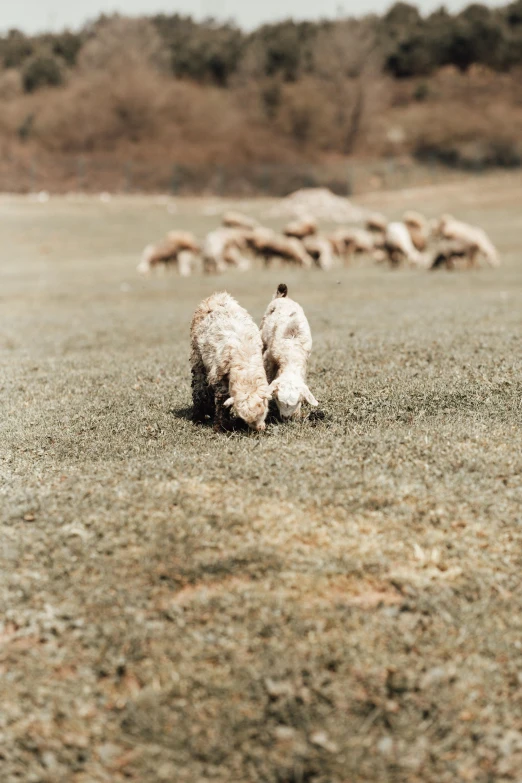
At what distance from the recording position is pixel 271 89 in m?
75.9

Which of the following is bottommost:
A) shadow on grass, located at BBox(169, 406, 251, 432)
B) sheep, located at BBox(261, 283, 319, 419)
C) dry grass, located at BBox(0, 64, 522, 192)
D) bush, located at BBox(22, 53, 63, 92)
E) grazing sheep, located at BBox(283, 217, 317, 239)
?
shadow on grass, located at BBox(169, 406, 251, 432)

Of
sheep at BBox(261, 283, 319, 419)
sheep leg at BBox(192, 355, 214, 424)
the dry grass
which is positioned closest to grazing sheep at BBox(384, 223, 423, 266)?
sheep at BBox(261, 283, 319, 419)

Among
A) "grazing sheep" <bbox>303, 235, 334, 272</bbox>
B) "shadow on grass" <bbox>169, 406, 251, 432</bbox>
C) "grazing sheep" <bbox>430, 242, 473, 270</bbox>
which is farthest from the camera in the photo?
"grazing sheep" <bbox>303, 235, 334, 272</bbox>

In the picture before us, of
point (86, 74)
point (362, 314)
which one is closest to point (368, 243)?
point (362, 314)

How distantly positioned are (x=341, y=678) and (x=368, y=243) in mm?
24378

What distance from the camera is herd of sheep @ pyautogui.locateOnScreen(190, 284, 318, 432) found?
7.02 metres

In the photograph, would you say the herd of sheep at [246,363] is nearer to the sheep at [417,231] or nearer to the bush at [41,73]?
the sheep at [417,231]

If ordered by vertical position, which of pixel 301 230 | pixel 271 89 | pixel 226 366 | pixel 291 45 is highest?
pixel 291 45

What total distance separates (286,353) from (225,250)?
19668 millimetres

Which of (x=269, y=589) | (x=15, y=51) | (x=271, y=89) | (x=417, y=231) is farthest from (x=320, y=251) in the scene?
(x=15, y=51)

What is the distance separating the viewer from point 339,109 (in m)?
74.8

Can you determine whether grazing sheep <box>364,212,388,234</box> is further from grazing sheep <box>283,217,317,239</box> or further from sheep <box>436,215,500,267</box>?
sheep <box>436,215,500,267</box>

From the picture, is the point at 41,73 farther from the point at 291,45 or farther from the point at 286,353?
the point at 286,353

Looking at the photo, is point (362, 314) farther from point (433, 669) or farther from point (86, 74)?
point (86, 74)
